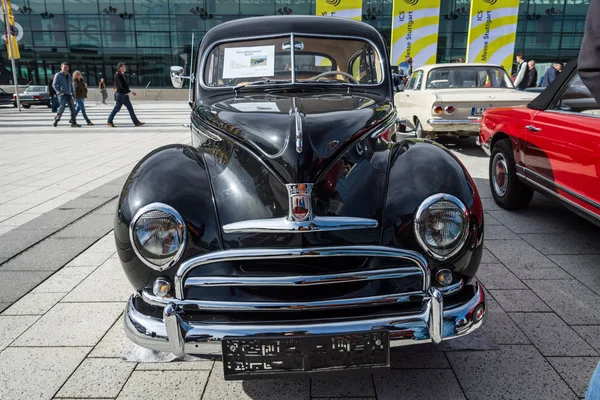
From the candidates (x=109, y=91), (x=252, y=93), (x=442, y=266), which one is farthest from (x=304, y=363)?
(x=109, y=91)

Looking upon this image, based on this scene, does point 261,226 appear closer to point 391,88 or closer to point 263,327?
point 263,327

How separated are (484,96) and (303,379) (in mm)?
6899

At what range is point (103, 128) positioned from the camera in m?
13.6

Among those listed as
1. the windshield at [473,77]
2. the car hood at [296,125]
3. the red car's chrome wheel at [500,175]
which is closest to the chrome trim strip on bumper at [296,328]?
the car hood at [296,125]

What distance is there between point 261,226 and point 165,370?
1.10 meters

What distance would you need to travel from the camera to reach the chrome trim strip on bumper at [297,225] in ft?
6.51

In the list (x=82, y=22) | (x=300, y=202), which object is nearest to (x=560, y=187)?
(x=300, y=202)

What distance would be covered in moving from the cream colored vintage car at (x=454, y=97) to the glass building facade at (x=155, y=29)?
23.4 meters

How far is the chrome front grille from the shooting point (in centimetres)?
195

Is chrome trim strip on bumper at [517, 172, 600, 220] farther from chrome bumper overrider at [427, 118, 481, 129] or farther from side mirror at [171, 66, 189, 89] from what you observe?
side mirror at [171, 66, 189, 89]

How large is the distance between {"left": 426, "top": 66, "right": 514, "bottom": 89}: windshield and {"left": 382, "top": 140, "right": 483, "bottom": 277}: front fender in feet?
23.9

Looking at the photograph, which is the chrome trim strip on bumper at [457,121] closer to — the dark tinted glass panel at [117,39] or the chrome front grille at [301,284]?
the chrome front grille at [301,284]

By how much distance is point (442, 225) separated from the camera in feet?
6.91

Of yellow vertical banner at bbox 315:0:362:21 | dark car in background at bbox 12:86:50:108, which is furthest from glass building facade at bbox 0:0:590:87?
yellow vertical banner at bbox 315:0:362:21
